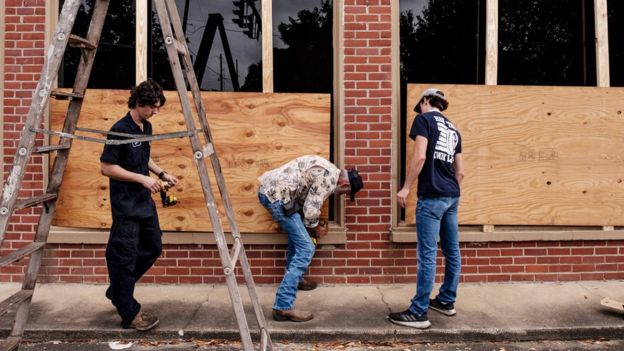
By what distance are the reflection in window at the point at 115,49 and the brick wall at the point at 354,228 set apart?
52cm

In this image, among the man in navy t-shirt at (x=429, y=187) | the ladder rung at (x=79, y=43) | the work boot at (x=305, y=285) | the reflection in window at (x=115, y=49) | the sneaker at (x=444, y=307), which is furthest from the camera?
the reflection in window at (x=115, y=49)

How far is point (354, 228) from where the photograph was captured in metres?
5.46

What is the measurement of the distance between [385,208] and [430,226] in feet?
3.55

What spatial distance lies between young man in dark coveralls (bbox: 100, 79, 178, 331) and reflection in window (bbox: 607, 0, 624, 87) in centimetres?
481

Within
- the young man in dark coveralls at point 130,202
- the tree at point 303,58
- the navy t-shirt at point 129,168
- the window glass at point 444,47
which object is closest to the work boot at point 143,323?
the young man in dark coveralls at point 130,202

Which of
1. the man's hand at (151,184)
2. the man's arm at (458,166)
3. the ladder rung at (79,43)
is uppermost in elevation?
the ladder rung at (79,43)

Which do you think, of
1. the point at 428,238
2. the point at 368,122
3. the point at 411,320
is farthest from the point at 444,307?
the point at 368,122

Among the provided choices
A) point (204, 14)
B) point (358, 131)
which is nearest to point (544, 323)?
point (358, 131)

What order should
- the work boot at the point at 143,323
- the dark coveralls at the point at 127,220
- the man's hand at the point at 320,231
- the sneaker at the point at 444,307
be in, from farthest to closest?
1. the man's hand at the point at 320,231
2. the sneaker at the point at 444,307
3. the work boot at the point at 143,323
4. the dark coveralls at the point at 127,220

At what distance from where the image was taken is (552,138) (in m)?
5.52

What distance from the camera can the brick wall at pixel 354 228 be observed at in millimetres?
5352

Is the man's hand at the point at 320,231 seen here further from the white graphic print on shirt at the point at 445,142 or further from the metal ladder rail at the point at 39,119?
the metal ladder rail at the point at 39,119

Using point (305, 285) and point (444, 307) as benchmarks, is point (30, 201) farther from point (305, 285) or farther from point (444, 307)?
point (444, 307)

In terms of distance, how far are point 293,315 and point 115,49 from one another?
3342 mm
